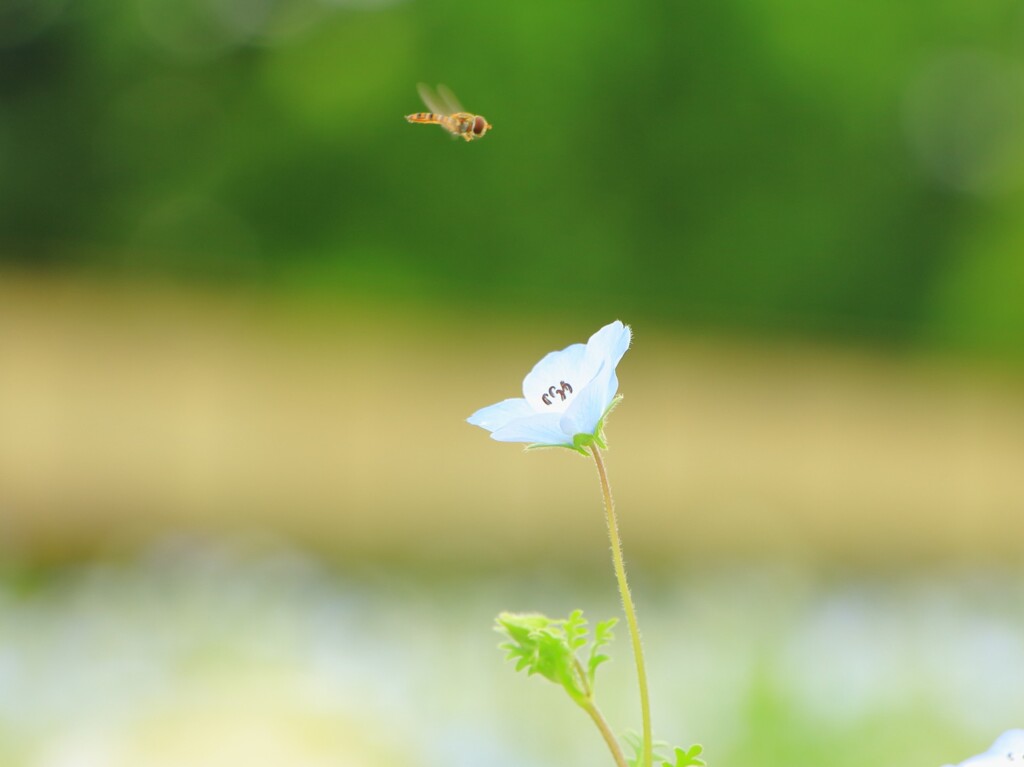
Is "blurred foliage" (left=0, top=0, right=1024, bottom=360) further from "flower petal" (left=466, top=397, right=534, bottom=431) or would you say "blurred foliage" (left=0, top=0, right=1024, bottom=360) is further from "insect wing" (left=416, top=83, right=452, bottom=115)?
"flower petal" (left=466, top=397, right=534, bottom=431)

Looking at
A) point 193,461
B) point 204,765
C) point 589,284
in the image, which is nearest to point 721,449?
point 589,284

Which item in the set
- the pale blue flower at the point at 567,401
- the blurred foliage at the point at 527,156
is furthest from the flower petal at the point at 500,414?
the blurred foliage at the point at 527,156

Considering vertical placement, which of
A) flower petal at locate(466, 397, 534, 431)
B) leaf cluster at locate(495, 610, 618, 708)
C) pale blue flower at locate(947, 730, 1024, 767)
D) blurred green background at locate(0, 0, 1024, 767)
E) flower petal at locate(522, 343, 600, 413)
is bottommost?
pale blue flower at locate(947, 730, 1024, 767)

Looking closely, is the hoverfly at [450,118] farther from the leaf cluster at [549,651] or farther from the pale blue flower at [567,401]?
the leaf cluster at [549,651]

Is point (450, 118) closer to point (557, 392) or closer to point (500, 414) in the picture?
point (557, 392)

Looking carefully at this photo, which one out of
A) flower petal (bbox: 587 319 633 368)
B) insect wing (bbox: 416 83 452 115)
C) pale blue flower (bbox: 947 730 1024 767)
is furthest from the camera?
insect wing (bbox: 416 83 452 115)

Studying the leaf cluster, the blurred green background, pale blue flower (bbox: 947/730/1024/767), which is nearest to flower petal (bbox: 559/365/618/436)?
the leaf cluster

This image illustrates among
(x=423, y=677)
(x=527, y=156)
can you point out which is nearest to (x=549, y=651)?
(x=423, y=677)

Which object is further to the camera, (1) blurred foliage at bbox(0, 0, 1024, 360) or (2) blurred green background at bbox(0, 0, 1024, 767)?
(1) blurred foliage at bbox(0, 0, 1024, 360)
